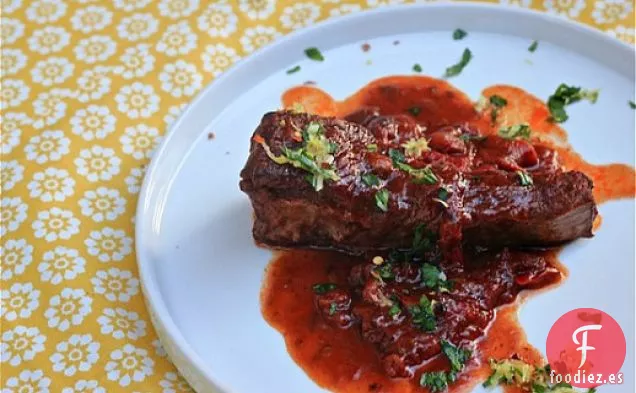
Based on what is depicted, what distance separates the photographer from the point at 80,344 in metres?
4.26

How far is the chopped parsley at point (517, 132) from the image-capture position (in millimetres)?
4711

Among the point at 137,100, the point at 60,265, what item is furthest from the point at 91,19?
the point at 60,265

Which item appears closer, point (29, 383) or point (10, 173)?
point (29, 383)

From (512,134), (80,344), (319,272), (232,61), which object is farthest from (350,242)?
(232,61)

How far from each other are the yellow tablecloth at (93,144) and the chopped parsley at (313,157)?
116 centimetres

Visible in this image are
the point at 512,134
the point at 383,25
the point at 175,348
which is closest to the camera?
the point at 175,348

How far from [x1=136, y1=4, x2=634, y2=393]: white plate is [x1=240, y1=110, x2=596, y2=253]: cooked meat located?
11.9 inches

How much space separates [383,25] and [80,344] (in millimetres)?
2803

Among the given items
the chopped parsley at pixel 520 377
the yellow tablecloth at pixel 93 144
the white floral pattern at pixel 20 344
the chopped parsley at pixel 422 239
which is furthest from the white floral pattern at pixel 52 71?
the chopped parsley at pixel 520 377

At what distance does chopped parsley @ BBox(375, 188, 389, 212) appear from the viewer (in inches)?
159

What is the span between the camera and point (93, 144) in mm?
5152

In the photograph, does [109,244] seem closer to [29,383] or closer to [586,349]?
[29,383]

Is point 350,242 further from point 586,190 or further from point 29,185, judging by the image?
point 29,185

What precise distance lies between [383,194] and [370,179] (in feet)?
0.34
